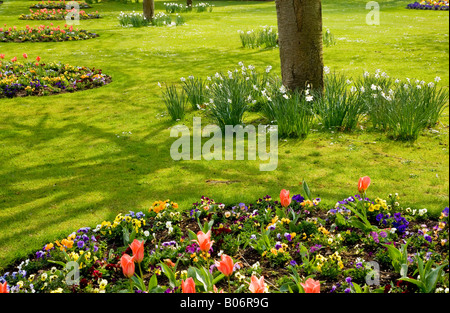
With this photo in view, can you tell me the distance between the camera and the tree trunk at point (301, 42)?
6.93 meters

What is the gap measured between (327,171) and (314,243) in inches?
73.5

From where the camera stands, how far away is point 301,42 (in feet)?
23.1

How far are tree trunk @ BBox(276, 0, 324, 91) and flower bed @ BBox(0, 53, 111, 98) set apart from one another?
16.4 ft

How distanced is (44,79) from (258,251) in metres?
8.19

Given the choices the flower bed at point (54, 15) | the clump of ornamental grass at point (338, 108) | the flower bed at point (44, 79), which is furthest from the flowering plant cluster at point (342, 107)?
the flower bed at point (54, 15)

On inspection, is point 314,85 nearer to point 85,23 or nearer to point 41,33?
point 41,33

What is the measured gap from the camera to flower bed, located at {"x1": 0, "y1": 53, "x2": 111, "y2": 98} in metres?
9.64

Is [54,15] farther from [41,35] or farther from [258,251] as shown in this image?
[258,251]

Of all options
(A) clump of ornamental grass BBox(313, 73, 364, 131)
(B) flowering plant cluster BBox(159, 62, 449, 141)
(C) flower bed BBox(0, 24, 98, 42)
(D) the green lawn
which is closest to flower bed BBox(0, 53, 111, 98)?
(D) the green lawn

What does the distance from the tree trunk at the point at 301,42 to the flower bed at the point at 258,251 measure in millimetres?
3280

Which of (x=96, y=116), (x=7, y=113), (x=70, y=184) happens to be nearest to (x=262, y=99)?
(x=96, y=116)

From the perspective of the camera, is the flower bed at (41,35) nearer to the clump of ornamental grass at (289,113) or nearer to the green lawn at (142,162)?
the green lawn at (142,162)

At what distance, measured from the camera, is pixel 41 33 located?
55.1 feet

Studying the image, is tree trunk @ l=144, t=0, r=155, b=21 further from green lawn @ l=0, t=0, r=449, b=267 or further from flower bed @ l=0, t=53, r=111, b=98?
flower bed @ l=0, t=53, r=111, b=98
